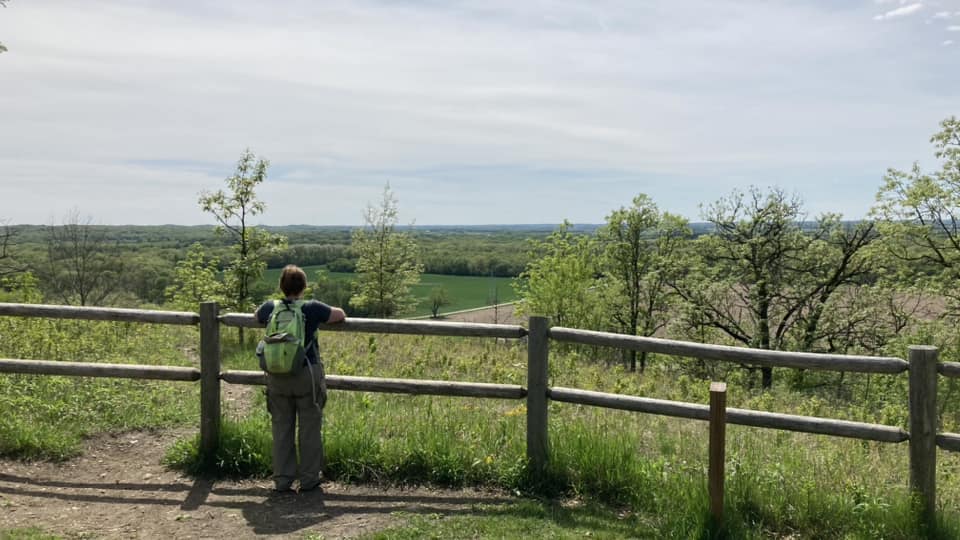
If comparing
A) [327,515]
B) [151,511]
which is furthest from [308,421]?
[151,511]

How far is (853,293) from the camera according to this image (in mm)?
30953

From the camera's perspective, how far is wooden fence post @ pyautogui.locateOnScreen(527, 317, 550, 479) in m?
6.09

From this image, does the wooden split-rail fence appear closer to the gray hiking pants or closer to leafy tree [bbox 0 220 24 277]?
the gray hiking pants

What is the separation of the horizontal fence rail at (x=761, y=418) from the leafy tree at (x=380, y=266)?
1352 inches

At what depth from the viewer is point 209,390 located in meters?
6.61

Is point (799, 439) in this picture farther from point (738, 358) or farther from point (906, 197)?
point (906, 197)

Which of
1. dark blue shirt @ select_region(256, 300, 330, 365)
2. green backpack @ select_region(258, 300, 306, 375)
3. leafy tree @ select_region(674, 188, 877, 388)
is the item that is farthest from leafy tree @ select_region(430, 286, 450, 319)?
green backpack @ select_region(258, 300, 306, 375)

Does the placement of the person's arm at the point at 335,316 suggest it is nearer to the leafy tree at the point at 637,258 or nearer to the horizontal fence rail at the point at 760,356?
the horizontal fence rail at the point at 760,356

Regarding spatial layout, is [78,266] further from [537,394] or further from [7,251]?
[537,394]

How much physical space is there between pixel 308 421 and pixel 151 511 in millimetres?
1416

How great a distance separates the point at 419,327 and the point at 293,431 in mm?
1397

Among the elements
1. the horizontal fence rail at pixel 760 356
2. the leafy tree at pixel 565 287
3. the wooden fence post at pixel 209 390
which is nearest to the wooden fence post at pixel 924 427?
the horizontal fence rail at pixel 760 356

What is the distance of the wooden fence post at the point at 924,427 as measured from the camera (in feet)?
16.8

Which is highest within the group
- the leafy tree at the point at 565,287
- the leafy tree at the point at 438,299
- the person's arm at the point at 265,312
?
the person's arm at the point at 265,312
